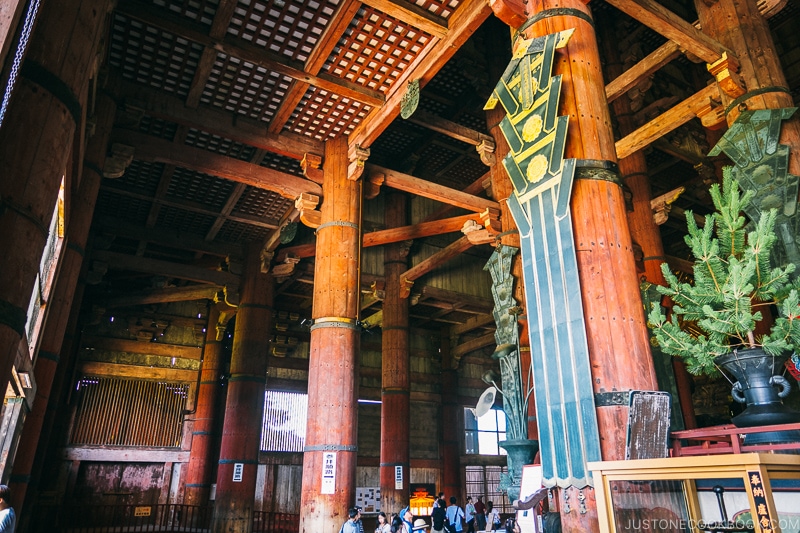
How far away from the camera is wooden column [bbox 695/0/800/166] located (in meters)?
5.94

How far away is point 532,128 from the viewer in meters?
4.00

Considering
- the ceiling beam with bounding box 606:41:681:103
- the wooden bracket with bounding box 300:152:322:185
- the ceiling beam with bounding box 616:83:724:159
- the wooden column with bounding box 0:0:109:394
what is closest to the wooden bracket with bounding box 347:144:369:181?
the wooden bracket with bounding box 300:152:322:185

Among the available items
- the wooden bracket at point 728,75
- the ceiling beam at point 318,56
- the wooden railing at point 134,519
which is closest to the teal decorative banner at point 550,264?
the ceiling beam at point 318,56

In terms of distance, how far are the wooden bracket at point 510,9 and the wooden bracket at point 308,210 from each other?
4.43m

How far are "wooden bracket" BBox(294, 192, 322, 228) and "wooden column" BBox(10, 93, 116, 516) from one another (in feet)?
9.21

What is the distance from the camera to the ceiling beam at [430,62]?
622cm

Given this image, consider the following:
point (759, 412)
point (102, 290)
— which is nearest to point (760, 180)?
point (759, 412)

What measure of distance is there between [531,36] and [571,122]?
0.99 m

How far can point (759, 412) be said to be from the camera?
111 inches

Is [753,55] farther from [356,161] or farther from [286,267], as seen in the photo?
[286,267]

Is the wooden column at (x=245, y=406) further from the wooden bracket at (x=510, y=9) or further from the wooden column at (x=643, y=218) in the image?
the wooden bracket at (x=510, y=9)

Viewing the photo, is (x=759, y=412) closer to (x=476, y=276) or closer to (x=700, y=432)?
(x=700, y=432)

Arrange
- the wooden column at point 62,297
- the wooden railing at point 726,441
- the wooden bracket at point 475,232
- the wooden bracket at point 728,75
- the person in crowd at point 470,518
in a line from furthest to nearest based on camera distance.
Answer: the person in crowd at point 470,518, the wooden bracket at point 475,232, the wooden bracket at point 728,75, the wooden column at point 62,297, the wooden railing at point 726,441

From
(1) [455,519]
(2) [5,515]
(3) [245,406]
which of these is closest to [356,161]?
(2) [5,515]
